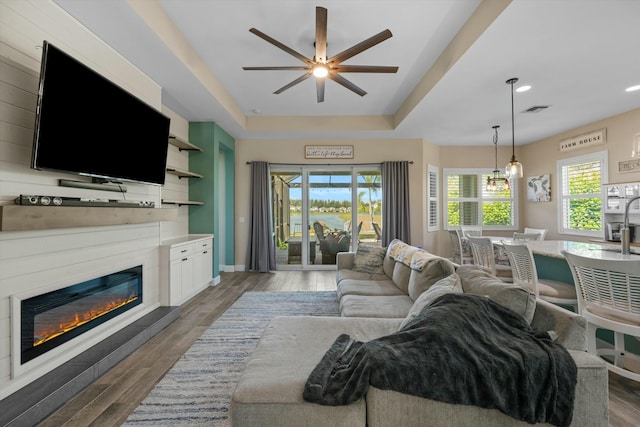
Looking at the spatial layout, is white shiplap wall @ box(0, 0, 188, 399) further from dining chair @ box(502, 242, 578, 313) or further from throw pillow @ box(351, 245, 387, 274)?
dining chair @ box(502, 242, 578, 313)

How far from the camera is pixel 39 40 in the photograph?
201 centimetres

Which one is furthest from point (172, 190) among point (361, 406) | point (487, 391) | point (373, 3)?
point (487, 391)

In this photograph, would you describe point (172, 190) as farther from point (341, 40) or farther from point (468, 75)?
point (468, 75)

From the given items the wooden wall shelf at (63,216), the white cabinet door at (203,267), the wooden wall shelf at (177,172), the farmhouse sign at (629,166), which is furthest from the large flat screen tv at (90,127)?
the farmhouse sign at (629,166)

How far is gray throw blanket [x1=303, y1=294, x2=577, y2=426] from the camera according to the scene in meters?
1.18

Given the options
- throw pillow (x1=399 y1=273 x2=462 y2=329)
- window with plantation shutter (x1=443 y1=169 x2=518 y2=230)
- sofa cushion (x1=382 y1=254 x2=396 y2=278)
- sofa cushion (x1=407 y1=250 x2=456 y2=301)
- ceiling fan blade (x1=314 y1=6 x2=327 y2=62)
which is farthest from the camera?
window with plantation shutter (x1=443 y1=169 x2=518 y2=230)

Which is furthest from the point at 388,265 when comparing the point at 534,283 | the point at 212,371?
the point at 212,371

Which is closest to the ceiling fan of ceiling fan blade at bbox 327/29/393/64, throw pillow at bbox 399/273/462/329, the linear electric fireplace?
ceiling fan blade at bbox 327/29/393/64

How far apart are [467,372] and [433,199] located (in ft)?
18.0

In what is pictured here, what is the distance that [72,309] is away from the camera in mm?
2254

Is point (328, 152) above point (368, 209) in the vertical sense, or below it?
above

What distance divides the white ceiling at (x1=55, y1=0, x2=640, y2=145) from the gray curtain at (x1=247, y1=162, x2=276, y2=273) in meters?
1.15

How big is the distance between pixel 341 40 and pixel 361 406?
3.30 meters

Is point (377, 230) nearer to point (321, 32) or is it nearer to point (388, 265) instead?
point (388, 265)
